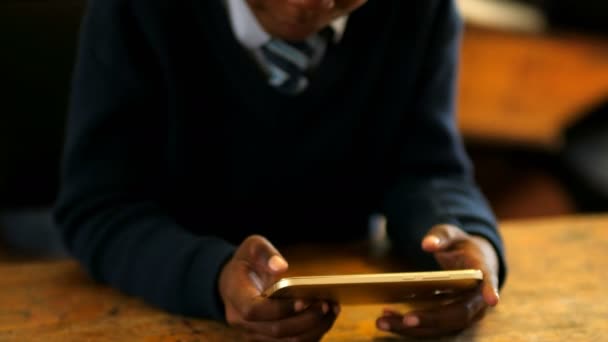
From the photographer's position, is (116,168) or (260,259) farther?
(116,168)

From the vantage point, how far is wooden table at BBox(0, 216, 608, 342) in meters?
0.81

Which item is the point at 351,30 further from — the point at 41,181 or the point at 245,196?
the point at 41,181

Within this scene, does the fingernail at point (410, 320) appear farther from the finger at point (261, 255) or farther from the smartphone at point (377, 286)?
the finger at point (261, 255)

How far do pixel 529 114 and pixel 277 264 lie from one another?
5.52ft

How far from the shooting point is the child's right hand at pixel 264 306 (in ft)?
2.45

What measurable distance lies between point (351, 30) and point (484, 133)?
4.52ft

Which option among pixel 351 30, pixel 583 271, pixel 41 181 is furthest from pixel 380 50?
pixel 41 181

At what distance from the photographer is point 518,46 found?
2.15 meters

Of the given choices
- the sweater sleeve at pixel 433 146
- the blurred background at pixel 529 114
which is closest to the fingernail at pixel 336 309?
the sweater sleeve at pixel 433 146

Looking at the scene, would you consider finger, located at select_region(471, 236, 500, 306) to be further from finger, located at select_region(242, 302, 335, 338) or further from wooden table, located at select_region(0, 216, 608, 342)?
finger, located at select_region(242, 302, 335, 338)

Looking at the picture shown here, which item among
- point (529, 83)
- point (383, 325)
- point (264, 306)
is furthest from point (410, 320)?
point (529, 83)

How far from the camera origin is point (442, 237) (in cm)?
85

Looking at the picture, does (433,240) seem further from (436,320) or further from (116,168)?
(116,168)

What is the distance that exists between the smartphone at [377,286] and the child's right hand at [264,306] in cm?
2
